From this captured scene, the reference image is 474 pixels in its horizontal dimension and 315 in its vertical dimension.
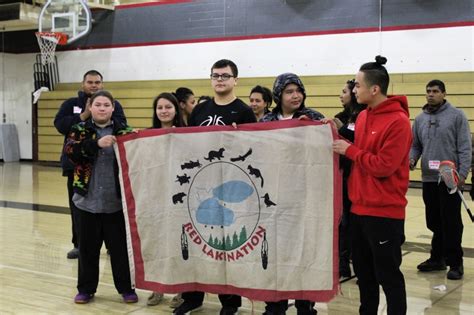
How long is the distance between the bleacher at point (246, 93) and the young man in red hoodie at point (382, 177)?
27.7 ft

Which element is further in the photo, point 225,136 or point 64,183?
point 64,183

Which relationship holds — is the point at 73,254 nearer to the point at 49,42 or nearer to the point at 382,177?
the point at 382,177

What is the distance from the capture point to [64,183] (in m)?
11.8

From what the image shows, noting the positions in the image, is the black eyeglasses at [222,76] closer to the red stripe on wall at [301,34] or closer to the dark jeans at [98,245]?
the dark jeans at [98,245]

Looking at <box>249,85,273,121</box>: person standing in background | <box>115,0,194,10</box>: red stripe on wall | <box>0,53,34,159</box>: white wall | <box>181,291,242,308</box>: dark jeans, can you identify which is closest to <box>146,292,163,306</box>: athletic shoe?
<box>181,291,242,308</box>: dark jeans

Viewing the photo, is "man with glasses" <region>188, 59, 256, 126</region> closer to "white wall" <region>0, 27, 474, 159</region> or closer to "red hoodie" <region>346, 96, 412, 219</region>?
"red hoodie" <region>346, 96, 412, 219</region>

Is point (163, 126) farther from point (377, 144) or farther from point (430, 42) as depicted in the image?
point (430, 42)

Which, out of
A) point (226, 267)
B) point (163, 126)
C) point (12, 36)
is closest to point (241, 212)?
point (226, 267)

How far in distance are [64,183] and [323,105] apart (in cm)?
580

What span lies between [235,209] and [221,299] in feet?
2.31

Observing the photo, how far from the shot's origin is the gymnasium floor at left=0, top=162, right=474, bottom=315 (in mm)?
4215

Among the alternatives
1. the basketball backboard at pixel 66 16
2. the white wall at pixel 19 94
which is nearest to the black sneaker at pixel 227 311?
the basketball backboard at pixel 66 16

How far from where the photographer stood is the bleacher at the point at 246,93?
11.0 meters

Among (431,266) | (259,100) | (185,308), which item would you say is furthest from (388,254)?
(259,100)
